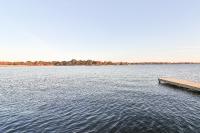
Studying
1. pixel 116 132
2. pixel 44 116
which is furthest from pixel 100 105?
pixel 116 132

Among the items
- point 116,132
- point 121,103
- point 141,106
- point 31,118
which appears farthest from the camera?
point 121,103

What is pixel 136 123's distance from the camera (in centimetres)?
1448

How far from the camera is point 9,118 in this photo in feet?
52.4

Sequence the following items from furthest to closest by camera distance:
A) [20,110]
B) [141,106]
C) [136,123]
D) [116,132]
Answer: [141,106], [20,110], [136,123], [116,132]

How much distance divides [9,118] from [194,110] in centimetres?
1785

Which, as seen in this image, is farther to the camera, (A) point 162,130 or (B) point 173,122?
(B) point 173,122

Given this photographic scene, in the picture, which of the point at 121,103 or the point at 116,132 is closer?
the point at 116,132

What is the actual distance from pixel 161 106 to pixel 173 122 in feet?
17.6

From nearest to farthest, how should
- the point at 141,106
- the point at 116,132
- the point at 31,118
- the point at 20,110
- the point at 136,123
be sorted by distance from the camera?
1. the point at 116,132
2. the point at 136,123
3. the point at 31,118
4. the point at 20,110
5. the point at 141,106

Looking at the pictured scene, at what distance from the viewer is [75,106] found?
20.2 m

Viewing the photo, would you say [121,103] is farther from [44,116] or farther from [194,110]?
[44,116]

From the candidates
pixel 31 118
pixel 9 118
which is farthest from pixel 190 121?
pixel 9 118

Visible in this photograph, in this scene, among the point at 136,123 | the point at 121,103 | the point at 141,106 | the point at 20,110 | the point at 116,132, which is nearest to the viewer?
the point at 116,132

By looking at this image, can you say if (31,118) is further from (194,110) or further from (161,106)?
(194,110)
